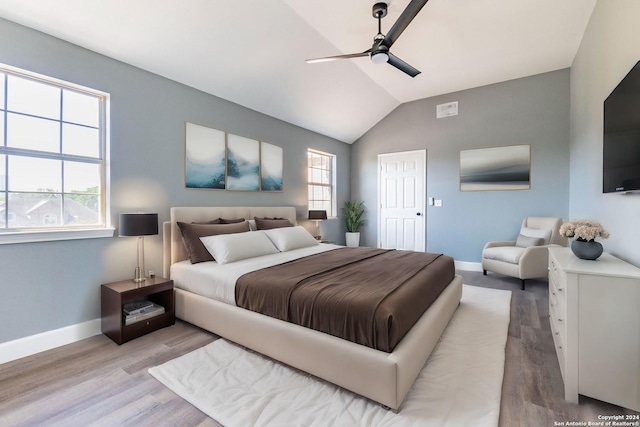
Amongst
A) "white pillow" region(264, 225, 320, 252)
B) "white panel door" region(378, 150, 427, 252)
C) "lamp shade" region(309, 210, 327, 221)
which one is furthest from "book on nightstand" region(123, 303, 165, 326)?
"white panel door" region(378, 150, 427, 252)

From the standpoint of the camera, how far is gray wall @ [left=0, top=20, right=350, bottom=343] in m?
2.23

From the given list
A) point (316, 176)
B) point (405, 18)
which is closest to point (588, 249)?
point (405, 18)

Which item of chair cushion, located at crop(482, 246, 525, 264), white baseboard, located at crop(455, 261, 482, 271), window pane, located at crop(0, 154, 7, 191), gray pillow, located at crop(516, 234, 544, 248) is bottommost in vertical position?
white baseboard, located at crop(455, 261, 482, 271)

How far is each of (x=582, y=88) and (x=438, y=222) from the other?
268 cm

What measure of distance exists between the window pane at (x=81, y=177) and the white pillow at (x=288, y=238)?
1.79 meters

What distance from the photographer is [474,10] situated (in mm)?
2973

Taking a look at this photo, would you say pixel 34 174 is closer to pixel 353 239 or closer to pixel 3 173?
pixel 3 173

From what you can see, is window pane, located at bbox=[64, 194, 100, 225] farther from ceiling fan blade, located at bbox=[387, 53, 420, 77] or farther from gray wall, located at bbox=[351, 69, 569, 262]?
gray wall, located at bbox=[351, 69, 569, 262]

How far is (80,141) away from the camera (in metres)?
2.61

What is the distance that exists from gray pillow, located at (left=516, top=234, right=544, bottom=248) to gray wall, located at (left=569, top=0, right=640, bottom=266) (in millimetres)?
528

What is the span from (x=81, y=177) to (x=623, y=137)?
434 centimetres

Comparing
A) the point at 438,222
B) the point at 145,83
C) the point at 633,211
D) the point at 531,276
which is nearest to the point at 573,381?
the point at 633,211

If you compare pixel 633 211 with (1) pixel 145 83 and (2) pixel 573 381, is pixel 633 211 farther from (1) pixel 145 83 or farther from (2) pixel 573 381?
(1) pixel 145 83

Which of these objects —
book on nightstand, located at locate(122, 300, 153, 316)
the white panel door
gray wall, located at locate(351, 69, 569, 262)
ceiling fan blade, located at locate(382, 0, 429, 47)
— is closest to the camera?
ceiling fan blade, located at locate(382, 0, 429, 47)
